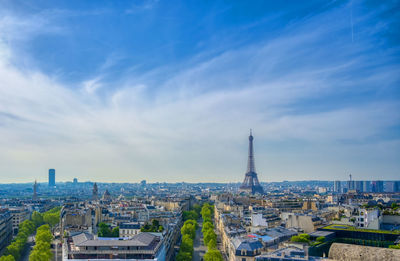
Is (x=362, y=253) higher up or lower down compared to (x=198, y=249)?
higher up

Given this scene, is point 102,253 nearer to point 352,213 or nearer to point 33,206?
point 352,213

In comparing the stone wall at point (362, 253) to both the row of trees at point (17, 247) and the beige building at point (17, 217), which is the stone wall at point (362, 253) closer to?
the row of trees at point (17, 247)

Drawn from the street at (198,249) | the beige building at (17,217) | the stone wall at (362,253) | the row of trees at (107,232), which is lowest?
the street at (198,249)

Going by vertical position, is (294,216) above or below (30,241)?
above

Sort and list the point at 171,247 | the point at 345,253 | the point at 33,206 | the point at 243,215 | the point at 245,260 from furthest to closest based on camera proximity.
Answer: the point at 33,206 → the point at 243,215 → the point at 171,247 → the point at 245,260 → the point at 345,253

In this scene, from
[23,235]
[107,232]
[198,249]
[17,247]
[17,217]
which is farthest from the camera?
[17,217]

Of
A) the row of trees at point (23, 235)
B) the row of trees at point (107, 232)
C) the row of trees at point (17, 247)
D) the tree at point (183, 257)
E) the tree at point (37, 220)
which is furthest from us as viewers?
the tree at point (37, 220)

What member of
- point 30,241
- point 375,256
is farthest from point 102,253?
point 30,241

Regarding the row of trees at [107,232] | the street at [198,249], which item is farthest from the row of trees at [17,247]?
the street at [198,249]

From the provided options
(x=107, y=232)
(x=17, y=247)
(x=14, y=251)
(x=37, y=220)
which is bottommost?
(x=37, y=220)

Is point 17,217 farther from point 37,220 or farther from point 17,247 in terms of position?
point 17,247

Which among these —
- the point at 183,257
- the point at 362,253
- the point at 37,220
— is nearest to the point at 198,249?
the point at 183,257
